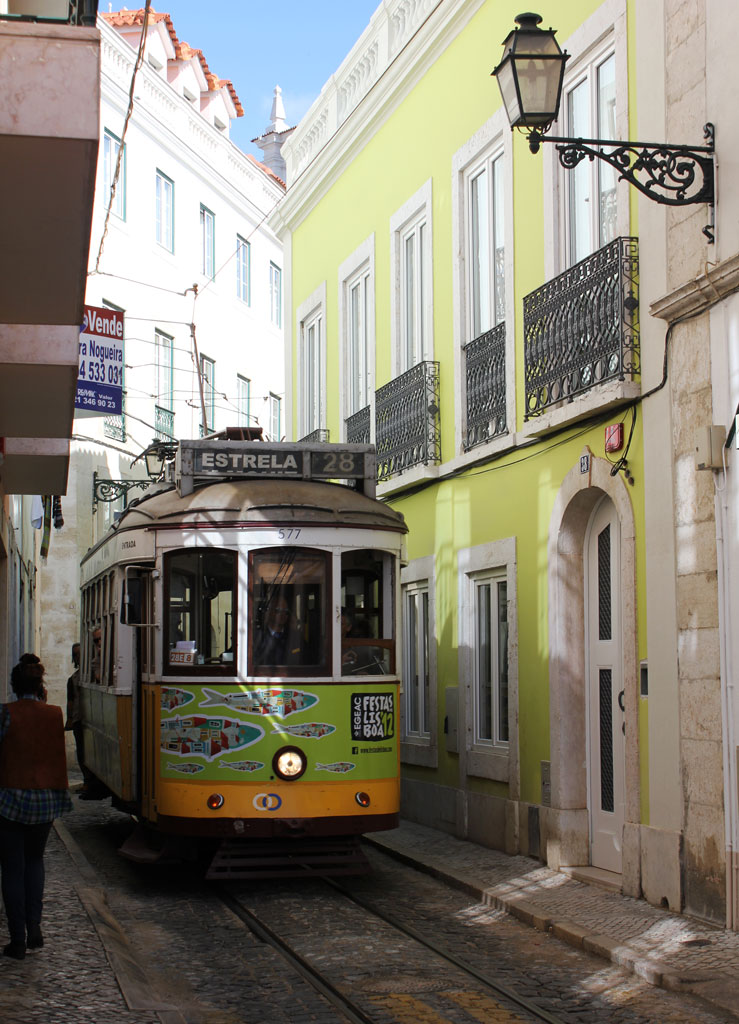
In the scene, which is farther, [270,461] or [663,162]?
[270,461]

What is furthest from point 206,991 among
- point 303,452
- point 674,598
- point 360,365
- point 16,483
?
point 360,365

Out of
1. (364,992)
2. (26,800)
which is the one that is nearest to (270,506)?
(26,800)

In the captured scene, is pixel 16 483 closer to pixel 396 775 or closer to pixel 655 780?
pixel 396 775

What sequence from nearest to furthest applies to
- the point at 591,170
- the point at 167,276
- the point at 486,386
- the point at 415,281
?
1. the point at 591,170
2. the point at 486,386
3. the point at 415,281
4. the point at 167,276

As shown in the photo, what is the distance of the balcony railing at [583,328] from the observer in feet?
33.6

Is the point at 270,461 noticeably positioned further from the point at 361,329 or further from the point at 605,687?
the point at 361,329

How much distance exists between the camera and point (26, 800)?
25.7 ft

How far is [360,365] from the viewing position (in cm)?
1812

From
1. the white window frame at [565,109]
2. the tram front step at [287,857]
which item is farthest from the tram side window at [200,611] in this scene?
the white window frame at [565,109]

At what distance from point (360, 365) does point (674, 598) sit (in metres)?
9.22

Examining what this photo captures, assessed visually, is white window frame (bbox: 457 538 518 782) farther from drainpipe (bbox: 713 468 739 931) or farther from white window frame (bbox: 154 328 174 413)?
white window frame (bbox: 154 328 174 413)

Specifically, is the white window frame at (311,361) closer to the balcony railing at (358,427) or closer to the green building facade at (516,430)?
the green building facade at (516,430)

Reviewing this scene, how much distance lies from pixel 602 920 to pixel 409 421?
24.3 ft

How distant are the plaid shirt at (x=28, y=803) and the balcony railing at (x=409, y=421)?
7.53 metres
